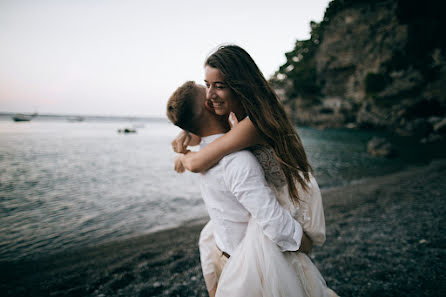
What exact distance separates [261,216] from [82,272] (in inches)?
195

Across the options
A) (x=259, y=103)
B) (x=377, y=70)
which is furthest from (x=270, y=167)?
(x=377, y=70)

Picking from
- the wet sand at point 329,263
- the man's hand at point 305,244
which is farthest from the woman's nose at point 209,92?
the wet sand at point 329,263

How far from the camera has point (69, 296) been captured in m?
3.58

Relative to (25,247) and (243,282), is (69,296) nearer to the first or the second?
(25,247)

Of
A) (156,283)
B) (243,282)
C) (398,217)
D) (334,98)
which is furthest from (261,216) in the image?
(334,98)

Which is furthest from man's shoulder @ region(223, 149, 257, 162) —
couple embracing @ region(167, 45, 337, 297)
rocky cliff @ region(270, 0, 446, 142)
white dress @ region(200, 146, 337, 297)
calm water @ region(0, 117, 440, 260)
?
rocky cliff @ region(270, 0, 446, 142)

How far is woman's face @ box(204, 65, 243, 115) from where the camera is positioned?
1.28 meters

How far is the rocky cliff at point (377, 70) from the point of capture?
2969cm

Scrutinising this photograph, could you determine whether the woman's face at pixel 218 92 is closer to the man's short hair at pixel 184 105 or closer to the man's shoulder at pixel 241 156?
the man's short hair at pixel 184 105

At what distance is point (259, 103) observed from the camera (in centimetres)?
130

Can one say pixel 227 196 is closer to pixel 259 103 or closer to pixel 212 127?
pixel 212 127

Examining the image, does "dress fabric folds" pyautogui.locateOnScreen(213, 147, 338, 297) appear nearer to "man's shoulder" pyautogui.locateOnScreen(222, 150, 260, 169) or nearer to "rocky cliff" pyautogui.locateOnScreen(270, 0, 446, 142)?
"man's shoulder" pyautogui.locateOnScreen(222, 150, 260, 169)

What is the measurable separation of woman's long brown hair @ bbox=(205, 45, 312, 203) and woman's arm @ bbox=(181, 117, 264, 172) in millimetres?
52

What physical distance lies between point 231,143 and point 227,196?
35 cm
